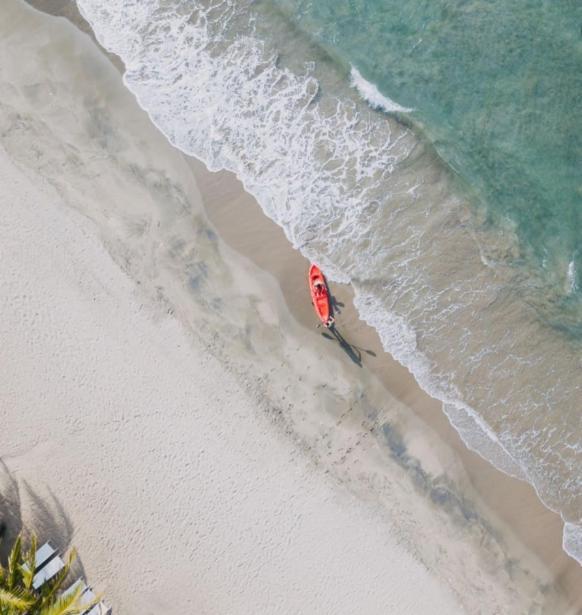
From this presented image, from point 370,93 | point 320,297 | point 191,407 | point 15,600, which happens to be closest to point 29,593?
point 15,600

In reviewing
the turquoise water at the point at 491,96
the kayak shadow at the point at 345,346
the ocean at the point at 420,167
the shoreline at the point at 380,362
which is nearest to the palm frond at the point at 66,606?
the shoreline at the point at 380,362

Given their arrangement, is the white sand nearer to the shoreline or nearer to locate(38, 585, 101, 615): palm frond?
locate(38, 585, 101, 615): palm frond

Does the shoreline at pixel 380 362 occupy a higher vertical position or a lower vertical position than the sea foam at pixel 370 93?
lower

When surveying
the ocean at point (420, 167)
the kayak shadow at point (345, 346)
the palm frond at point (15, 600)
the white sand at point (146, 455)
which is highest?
the ocean at point (420, 167)

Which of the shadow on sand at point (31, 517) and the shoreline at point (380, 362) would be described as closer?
the shadow on sand at point (31, 517)

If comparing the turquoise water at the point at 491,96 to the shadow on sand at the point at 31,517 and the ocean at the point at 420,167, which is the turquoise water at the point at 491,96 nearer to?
the ocean at the point at 420,167

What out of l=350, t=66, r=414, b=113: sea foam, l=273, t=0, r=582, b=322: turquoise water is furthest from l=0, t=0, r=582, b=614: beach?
l=273, t=0, r=582, b=322: turquoise water

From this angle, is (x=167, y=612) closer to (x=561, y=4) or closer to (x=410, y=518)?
(x=410, y=518)
